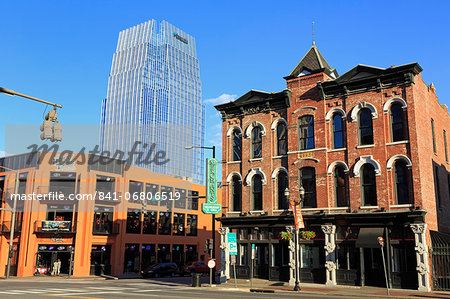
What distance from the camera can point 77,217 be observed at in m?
44.1

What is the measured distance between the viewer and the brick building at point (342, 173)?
2472cm

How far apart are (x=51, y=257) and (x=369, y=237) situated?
33.0 metres

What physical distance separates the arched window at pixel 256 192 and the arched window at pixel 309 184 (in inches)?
133

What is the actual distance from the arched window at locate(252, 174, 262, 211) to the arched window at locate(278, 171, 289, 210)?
1515 millimetres

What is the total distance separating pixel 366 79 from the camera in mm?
26766

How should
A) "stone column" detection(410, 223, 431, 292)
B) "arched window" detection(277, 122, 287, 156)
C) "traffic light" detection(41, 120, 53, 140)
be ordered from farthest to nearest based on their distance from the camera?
"arched window" detection(277, 122, 287, 156) → "stone column" detection(410, 223, 431, 292) → "traffic light" detection(41, 120, 53, 140)

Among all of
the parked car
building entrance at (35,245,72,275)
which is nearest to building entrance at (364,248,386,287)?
the parked car

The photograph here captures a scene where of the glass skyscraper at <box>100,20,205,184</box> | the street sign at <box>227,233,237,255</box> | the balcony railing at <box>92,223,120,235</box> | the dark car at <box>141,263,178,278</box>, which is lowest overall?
the dark car at <box>141,263,178,278</box>

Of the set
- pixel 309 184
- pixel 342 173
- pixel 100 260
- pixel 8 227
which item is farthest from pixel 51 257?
pixel 342 173

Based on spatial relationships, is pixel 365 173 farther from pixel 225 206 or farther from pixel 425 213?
pixel 225 206

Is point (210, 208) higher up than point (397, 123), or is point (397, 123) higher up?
point (397, 123)

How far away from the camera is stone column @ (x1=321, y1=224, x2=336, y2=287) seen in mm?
25911

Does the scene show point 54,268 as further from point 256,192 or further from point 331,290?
point 331,290

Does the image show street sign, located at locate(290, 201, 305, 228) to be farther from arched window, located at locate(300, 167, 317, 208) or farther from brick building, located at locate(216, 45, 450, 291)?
arched window, located at locate(300, 167, 317, 208)
